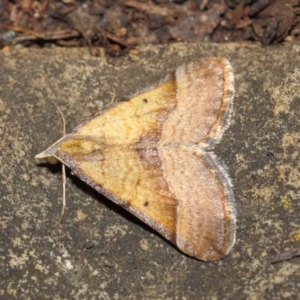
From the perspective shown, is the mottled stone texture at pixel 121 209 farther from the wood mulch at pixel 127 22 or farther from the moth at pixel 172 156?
the wood mulch at pixel 127 22

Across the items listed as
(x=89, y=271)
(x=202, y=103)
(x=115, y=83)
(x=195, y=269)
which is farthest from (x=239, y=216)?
(x=115, y=83)

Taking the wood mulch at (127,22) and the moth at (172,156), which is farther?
the wood mulch at (127,22)

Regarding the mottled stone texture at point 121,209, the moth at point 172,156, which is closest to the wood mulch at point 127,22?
the mottled stone texture at point 121,209

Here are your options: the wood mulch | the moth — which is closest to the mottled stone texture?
the moth

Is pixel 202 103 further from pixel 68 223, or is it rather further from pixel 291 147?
pixel 68 223

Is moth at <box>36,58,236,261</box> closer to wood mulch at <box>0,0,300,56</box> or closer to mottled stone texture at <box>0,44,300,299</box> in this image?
mottled stone texture at <box>0,44,300,299</box>

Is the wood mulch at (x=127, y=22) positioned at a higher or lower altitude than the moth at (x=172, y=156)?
higher
